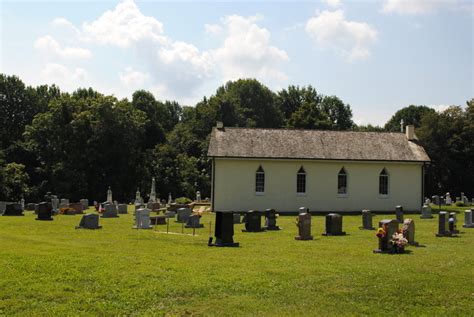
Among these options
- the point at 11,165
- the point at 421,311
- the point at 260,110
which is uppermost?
the point at 260,110

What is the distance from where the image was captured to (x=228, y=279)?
520 inches

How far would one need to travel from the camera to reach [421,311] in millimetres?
11062

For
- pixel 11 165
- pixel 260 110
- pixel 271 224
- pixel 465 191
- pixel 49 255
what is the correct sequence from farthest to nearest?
1. pixel 260 110
2. pixel 465 191
3. pixel 11 165
4. pixel 271 224
5. pixel 49 255

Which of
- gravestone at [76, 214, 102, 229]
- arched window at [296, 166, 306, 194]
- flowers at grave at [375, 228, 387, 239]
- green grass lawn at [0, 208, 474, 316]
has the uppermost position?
arched window at [296, 166, 306, 194]

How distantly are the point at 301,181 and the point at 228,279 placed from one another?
97.4ft

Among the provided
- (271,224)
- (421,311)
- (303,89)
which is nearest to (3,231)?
(271,224)

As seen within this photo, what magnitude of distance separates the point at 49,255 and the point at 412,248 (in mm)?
12357

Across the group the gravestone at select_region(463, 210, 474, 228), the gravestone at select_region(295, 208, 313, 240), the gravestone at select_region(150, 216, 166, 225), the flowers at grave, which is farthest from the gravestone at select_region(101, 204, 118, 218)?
the flowers at grave

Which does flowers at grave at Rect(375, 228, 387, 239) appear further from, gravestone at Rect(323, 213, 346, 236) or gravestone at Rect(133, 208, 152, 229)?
gravestone at Rect(133, 208, 152, 229)

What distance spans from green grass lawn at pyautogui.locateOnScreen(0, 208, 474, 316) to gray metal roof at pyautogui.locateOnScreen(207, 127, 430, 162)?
21090 mm

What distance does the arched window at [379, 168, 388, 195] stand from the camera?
1705 inches

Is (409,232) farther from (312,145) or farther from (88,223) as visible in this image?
(312,145)

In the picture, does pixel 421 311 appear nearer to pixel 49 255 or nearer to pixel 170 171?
pixel 49 255

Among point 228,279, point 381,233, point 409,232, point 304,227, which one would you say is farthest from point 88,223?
point 228,279
